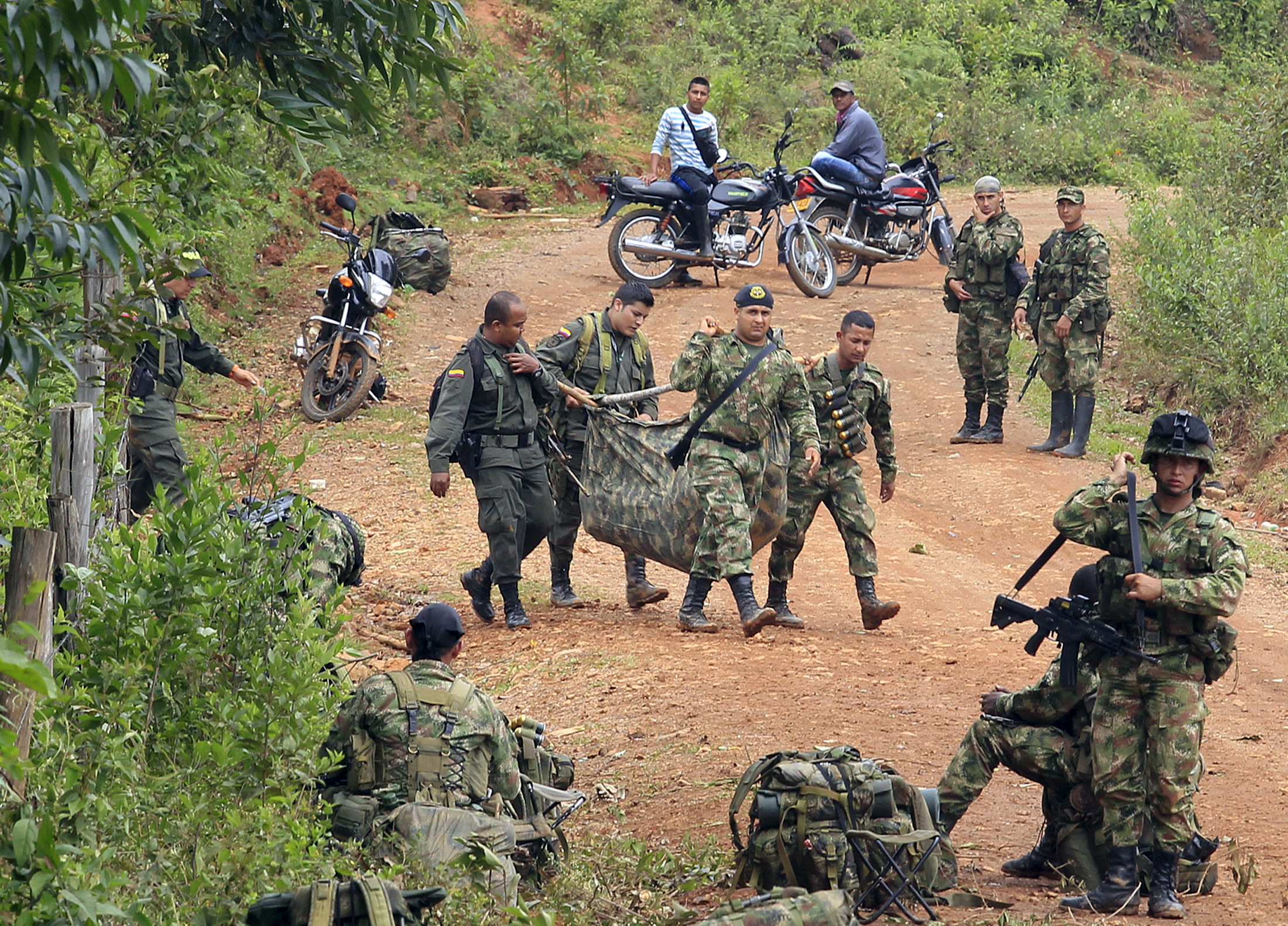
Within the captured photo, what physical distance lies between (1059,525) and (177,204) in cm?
375

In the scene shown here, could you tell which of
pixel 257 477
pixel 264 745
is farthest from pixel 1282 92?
pixel 264 745

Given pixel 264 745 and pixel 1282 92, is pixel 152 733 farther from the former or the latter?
pixel 1282 92

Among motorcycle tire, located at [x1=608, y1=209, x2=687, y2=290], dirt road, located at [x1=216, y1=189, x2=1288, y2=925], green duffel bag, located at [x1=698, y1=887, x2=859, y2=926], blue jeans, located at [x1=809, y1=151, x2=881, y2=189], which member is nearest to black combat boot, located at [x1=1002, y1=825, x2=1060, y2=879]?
dirt road, located at [x1=216, y1=189, x2=1288, y2=925]

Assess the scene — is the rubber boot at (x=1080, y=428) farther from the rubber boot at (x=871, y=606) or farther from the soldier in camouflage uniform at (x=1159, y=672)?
the soldier in camouflage uniform at (x=1159, y=672)

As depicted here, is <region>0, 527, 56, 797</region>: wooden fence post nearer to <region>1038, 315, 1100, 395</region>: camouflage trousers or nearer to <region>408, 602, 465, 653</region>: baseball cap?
<region>408, 602, 465, 653</region>: baseball cap

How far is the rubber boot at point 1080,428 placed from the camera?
1225 centimetres

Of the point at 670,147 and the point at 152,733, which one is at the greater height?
the point at 670,147

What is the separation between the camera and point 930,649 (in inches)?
325

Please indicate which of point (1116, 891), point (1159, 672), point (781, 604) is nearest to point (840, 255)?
point (781, 604)

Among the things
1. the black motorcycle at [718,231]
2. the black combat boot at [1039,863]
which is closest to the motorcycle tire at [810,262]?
the black motorcycle at [718,231]

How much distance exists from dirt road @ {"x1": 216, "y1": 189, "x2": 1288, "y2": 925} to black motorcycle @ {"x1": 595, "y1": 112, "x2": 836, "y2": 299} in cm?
84

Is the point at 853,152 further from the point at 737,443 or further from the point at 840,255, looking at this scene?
the point at 737,443

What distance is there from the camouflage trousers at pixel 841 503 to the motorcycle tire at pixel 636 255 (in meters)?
7.77

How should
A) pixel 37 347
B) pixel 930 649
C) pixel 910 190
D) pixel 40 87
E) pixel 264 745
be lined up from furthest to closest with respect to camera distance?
pixel 910 190
pixel 930 649
pixel 264 745
pixel 37 347
pixel 40 87
